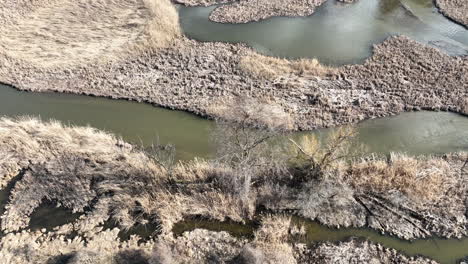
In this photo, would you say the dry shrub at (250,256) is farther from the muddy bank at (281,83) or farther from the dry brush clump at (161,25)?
the dry brush clump at (161,25)

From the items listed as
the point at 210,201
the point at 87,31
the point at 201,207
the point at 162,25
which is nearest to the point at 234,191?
the point at 210,201

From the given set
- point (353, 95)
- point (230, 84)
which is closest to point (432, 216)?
point (353, 95)

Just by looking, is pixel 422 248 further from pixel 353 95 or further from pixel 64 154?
pixel 64 154

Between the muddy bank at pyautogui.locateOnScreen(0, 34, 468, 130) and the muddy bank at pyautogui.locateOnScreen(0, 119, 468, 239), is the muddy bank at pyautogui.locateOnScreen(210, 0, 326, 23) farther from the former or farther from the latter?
the muddy bank at pyautogui.locateOnScreen(0, 119, 468, 239)

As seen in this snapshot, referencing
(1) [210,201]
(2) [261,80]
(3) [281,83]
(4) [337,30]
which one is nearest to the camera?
(1) [210,201]

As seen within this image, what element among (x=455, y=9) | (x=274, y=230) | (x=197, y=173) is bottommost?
(x=274, y=230)

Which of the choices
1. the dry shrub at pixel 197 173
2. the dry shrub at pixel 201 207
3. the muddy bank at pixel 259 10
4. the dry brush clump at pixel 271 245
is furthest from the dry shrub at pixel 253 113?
the muddy bank at pixel 259 10

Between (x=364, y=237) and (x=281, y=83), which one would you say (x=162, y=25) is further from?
(x=364, y=237)

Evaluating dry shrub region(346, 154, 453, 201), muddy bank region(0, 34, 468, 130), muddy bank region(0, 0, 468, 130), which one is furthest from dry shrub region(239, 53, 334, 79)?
dry shrub region(346, 154, 453, 201)
